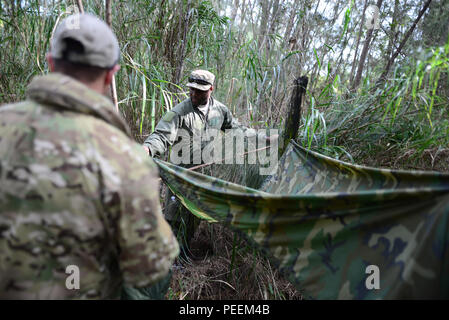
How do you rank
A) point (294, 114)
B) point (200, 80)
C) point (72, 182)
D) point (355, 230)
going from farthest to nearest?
point (200, 80)
point (294, 114)
point (355, 230)
point (72, 182)

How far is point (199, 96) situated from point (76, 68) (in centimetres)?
153

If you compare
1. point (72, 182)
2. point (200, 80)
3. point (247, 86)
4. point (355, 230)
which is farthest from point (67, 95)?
point (247, 86)

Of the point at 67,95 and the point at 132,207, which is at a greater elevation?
the point at 67,95

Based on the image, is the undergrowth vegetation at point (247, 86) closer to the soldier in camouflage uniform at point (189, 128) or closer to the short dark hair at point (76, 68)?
the soldier in camouflage uniform at point (189, 128)

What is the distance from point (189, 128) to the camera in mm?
2215

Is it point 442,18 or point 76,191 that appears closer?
point 76,191

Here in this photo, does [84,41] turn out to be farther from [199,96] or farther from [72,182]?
[199,96]

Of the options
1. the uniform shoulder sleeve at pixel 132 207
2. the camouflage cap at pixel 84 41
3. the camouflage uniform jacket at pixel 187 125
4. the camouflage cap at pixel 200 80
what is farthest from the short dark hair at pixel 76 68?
→ the camouflage cap at pixel 200 80

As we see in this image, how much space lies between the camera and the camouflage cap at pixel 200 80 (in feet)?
6.89

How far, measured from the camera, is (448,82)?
186 centimetres

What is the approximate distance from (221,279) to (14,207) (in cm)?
151

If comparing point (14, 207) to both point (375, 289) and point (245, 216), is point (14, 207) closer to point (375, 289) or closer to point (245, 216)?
point (245, 216)

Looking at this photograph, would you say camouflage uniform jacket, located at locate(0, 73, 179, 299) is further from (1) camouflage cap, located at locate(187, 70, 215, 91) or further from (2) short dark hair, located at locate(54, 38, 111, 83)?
(1) camouflage cap, located at locate(187, 70, 215, 91)
